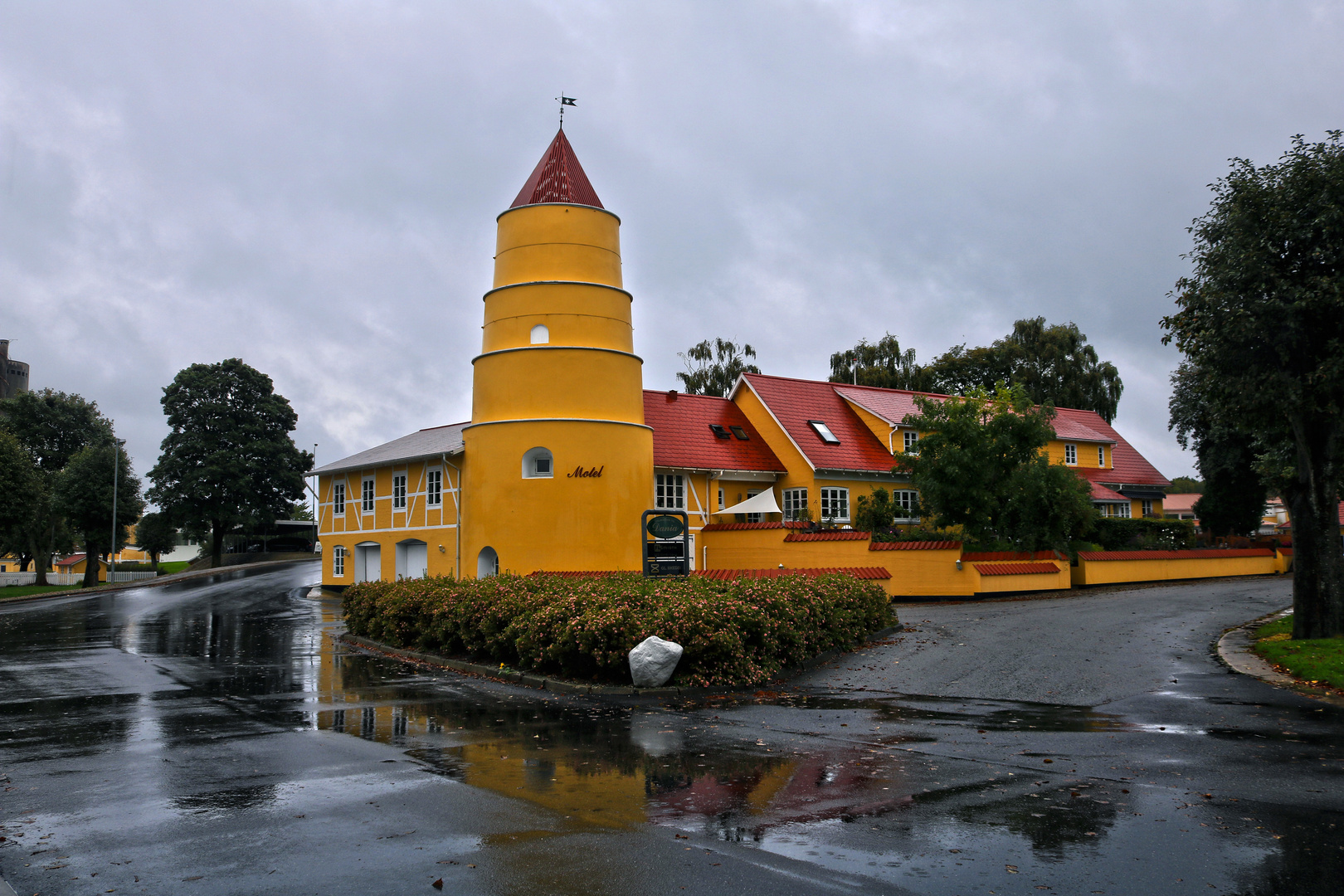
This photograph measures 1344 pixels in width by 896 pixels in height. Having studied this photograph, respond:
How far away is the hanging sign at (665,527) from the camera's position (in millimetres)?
17906

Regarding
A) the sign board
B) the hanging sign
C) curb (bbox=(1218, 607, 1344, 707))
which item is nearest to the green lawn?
curb (bbox=(1218, 607, 1344, 707))

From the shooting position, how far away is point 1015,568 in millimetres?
26297

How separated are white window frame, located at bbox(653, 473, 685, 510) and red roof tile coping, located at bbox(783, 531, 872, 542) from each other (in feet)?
17.9

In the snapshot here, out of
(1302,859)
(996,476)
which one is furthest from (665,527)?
(996,476)

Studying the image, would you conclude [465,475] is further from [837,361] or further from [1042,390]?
[1042,390]

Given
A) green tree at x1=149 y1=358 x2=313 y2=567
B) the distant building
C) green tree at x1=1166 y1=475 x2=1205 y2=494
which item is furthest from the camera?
green tree at x1=1166 y1=475 x2=1205 y2=494

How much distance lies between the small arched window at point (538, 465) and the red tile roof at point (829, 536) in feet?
24.7

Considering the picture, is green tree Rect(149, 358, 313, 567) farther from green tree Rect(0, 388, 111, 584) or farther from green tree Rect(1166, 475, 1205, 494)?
green tree Rect(1166, 475, 1205, 494)

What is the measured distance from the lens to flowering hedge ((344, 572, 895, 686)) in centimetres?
1245

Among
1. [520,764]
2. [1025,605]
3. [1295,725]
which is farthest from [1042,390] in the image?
[520,764]

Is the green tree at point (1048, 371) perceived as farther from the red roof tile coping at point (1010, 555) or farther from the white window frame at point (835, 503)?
the red roof tile coping at point (1010, 555)

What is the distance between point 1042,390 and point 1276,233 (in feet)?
147

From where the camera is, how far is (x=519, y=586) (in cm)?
1567

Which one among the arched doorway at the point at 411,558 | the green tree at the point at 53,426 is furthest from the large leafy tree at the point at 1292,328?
the green tree at the point at 53,426
